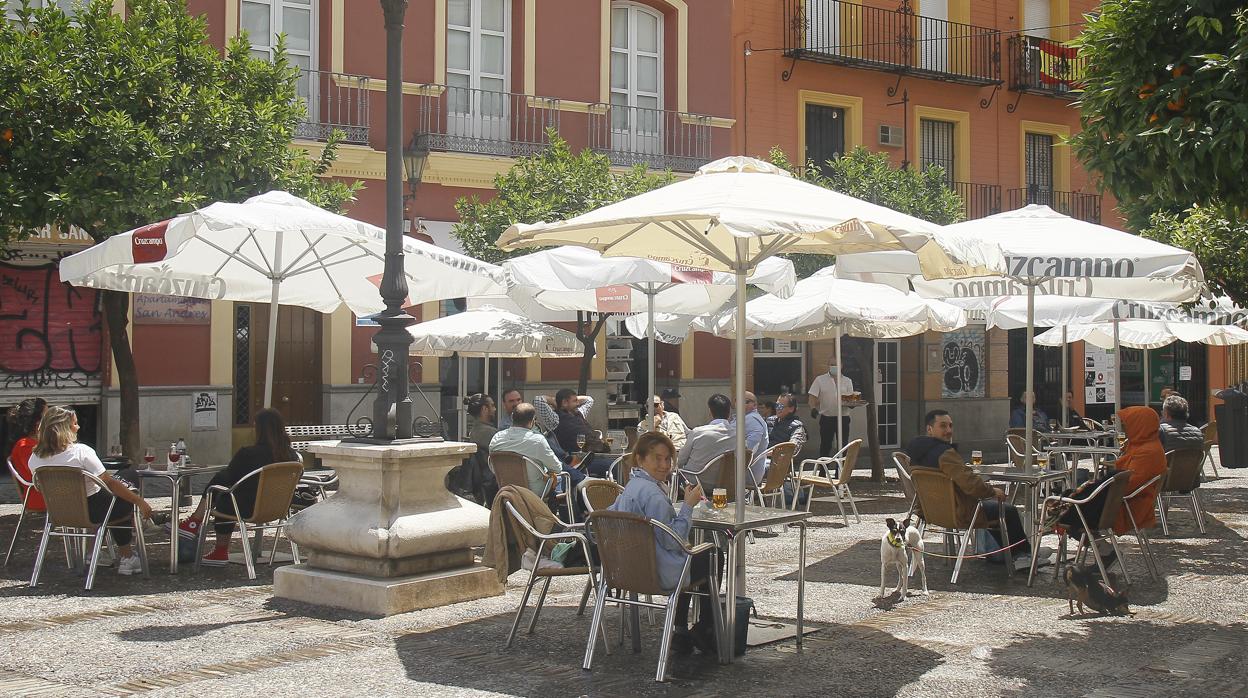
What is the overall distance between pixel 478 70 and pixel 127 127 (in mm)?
8493

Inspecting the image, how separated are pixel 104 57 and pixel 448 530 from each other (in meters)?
6.83

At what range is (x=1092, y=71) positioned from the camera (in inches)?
299

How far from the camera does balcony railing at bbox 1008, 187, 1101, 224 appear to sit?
2578 cm

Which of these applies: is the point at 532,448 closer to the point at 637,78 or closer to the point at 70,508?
the point at 70,508

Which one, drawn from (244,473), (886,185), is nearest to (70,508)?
(244,473)

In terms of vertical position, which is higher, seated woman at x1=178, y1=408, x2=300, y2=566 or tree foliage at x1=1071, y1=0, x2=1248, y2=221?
tree foliage at x1=1071, y1=0, x2=1248, y2=221

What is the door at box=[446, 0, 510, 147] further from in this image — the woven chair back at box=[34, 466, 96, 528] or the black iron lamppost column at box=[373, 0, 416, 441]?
the woven chair back at box=[34, 466, 96, 528]

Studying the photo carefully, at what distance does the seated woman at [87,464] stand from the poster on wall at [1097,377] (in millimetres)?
21896

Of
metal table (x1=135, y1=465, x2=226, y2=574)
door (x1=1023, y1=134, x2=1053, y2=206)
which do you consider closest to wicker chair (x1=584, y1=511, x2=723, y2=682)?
metal table (x1=135, y1=465, x2=226, y2=574)

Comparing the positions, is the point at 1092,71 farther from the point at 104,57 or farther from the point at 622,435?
the point at 104,57

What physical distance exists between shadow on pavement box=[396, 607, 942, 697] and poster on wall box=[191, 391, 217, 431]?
1096 cm

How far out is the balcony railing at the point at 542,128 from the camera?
19.0 meters

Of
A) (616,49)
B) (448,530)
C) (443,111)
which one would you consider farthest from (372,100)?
(448,530)

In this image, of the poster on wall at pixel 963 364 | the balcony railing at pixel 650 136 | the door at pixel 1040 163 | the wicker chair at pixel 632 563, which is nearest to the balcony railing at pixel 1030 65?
the door at pixel 1040 163
